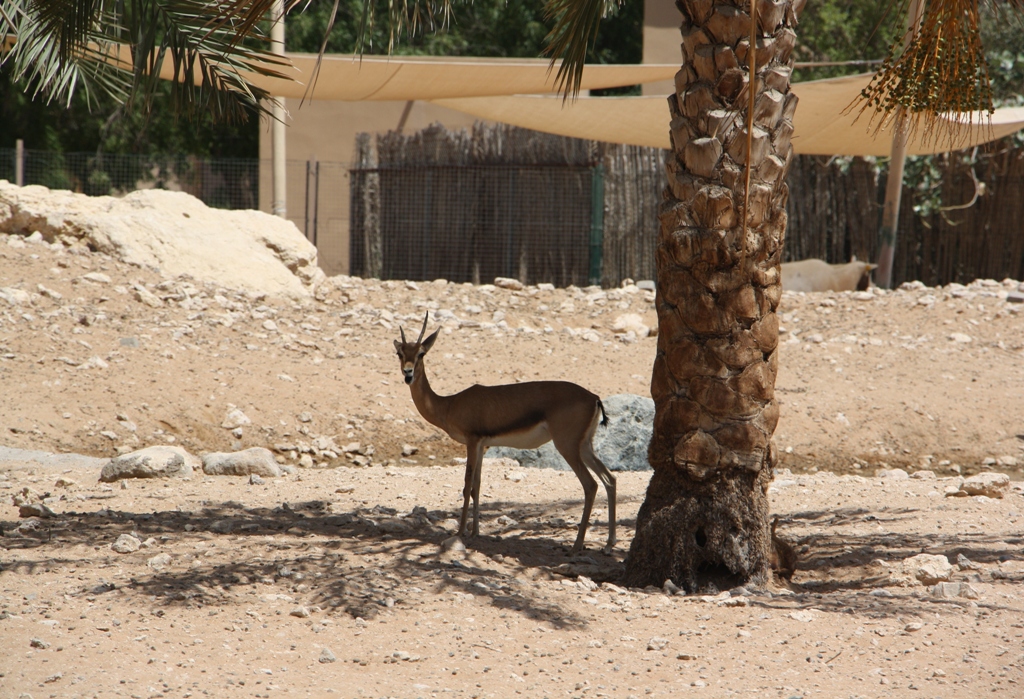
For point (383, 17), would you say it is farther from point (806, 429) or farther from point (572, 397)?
point (572, 397)

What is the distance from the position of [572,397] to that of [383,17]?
20.5 meters

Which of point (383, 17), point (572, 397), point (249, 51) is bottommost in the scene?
point (572, 397)

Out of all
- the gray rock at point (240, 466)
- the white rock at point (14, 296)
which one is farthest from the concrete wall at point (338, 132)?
the gray rock at point (240, 466)

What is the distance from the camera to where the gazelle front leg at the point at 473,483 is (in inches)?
217

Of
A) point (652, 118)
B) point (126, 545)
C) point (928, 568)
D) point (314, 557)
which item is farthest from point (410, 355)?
point (652, 118)

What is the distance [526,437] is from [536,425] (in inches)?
3.6

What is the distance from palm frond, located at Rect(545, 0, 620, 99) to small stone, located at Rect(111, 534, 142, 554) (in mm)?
3154

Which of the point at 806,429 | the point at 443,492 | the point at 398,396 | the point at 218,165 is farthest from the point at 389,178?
the point at 443,492

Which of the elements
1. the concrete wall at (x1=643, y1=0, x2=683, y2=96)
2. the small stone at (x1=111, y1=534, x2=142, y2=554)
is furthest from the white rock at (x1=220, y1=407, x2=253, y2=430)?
the concrete wall at (x1=643, y1=0, x2=683, y2=96)

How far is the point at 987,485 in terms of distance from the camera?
6430 millimetres

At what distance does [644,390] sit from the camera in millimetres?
9727

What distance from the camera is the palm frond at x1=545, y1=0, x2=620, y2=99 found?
563cm

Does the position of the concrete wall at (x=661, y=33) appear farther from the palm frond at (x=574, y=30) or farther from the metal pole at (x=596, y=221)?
the palm frond at (x=574, y=30)

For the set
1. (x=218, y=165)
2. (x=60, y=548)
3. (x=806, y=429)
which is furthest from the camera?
(x=218, y=165)
